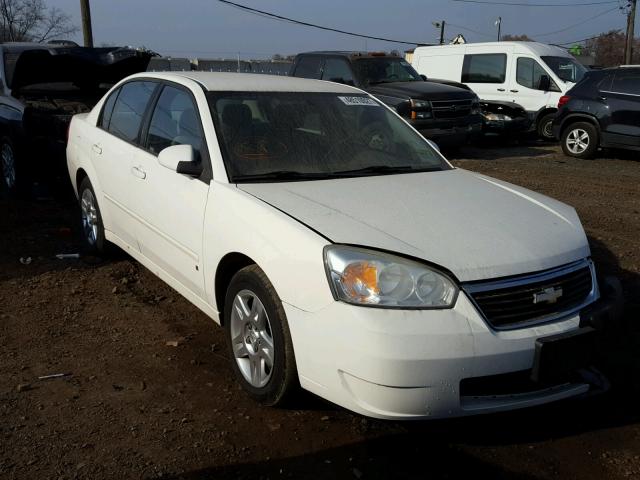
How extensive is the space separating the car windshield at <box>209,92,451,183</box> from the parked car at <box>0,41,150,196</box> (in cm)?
342

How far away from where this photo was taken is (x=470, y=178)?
424 cm

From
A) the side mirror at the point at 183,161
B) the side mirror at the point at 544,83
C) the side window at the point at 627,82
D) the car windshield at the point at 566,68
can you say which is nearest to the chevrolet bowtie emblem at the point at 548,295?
the side mirror at the point at 183,161

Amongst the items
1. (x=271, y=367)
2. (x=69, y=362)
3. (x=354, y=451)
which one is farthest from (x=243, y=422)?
(x=69, y=362)

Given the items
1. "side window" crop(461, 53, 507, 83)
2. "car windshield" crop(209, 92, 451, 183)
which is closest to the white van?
"side window" crop(461, 53, 507, 83)

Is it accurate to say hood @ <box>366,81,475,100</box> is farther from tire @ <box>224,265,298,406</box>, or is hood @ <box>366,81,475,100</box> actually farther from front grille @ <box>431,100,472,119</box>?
tire @ <box>224,265,298,406</box>

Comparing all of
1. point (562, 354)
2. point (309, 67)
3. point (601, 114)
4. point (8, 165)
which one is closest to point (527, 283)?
point (562, 354)

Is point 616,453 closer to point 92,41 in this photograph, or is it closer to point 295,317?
point 295,317

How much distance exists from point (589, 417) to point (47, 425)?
106 inches

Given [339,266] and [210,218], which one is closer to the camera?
[339,266]

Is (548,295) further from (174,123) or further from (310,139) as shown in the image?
(174,123)

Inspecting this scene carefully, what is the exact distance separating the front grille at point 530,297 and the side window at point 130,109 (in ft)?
9.60

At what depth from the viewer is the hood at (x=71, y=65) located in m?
7.85

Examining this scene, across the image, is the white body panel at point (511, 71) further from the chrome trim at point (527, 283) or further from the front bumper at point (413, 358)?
the front bumper at point (413, 358)

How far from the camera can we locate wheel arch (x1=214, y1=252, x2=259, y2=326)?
3.44 metres
